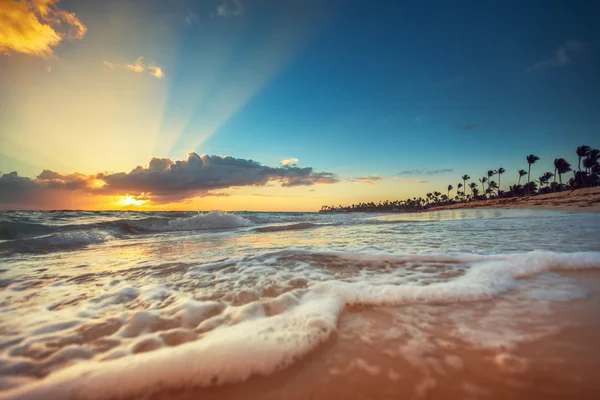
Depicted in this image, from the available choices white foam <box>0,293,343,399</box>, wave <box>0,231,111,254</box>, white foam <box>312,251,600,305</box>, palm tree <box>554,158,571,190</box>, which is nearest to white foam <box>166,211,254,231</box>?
wave <box>0,231,111,254</box>

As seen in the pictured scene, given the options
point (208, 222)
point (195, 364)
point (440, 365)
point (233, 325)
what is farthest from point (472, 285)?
point (208, 222)

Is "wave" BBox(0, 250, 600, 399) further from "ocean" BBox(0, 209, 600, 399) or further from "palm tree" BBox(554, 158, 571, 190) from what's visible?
"palm tree" BBox(554, 158, 571, 190)

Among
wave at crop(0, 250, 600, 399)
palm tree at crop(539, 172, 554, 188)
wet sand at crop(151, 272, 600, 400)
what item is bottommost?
wet sand at crop(151, 272, 600, 400)

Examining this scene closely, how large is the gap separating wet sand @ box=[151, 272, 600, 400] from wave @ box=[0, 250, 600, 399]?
0.48ft

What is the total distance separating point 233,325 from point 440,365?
1546 millimetres

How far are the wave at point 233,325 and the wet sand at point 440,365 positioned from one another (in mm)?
146

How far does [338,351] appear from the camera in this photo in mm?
1755

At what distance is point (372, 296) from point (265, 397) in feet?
5.06

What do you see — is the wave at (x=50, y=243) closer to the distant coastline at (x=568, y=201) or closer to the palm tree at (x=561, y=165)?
the distant coastline at (x=568, y=201)

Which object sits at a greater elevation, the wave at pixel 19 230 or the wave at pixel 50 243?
the wave at pixel 19 230

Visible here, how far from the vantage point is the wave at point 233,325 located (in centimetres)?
156

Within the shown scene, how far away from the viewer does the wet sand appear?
1.36m

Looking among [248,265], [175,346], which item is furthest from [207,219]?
[175,346]

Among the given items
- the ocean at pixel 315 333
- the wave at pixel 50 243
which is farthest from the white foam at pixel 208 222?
the ocean at pixel 315 333
